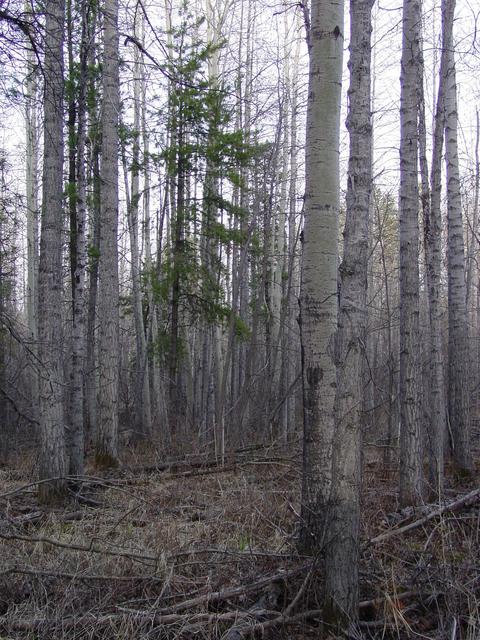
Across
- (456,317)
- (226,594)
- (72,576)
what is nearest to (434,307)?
(456,317)

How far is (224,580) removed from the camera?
4277 mm

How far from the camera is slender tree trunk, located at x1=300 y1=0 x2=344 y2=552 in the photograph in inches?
156

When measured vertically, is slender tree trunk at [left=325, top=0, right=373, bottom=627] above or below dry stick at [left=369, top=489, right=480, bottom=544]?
above

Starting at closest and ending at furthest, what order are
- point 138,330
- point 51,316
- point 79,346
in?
point 51,316 < point 79,346 < point 138,330

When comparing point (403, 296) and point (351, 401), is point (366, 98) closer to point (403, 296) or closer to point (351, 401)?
point (351, 401)

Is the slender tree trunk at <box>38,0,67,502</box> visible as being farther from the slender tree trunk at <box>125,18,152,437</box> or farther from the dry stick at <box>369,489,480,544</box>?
the slender tree trunk at <box>125,18,152,437</box>

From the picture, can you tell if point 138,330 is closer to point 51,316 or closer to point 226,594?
point 51,316

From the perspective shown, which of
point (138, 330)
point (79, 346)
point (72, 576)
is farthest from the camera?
point (138, 330)

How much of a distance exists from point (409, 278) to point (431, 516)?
279 cm

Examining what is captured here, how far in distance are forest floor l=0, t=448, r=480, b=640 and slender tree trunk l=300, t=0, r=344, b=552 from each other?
444mm

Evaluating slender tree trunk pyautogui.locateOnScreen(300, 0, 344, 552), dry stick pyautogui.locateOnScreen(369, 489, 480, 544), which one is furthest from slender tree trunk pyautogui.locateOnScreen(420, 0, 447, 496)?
slender tree trunk pyautogui.locateOnScreen(300, 0, 344, 552)

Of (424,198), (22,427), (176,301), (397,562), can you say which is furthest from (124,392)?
(397,562)

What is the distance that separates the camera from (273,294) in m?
17.5

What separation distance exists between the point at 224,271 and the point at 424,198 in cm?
925
